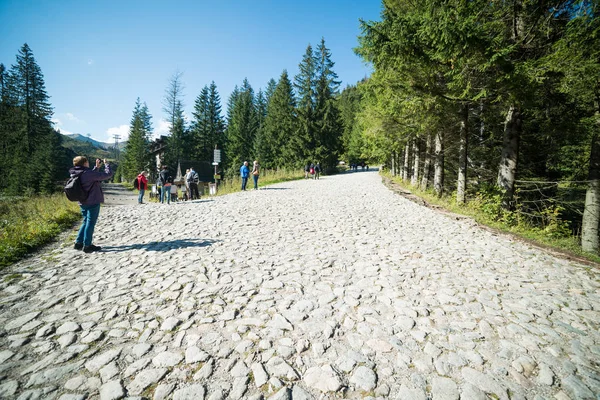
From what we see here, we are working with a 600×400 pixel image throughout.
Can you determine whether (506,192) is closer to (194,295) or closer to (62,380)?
(194,295)

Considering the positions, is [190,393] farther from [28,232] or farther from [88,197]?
[28,232]

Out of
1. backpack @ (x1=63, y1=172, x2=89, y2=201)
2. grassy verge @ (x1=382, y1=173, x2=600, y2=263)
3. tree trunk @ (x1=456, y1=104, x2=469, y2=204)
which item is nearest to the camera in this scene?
backpack @ (x1=63, y1=172, x2=89, y2=201)

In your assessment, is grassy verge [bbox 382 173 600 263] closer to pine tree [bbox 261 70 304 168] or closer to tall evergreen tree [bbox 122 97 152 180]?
pine tree [bbox 261 70 304 168]

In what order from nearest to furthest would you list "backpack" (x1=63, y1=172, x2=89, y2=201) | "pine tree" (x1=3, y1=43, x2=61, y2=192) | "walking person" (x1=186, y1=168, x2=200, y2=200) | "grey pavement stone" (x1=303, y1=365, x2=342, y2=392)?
1. "grey pavement stone" (x1=303, y1=365, x2=342, y2=392)
2. "backpack" (x1=63, y1=172, x2=89, y2=201)
3. "walking person" (x1=186, y1=168, x2=200, y2=200)
4. "pine tree" (x1=3, y1=43, x2=61, y2=192)

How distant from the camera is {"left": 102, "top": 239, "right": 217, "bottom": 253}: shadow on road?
17.9 ft

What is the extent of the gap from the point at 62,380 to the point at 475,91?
11.2 metres

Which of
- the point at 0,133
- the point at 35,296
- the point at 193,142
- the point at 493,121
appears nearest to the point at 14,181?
the point at 0,133

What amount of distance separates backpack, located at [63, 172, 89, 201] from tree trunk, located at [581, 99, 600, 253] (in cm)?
1218

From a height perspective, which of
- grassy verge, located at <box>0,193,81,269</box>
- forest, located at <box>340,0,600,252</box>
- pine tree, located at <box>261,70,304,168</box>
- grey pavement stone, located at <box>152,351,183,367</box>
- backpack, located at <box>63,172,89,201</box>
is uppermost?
pine tree, located at <box>261,70,304,168</box>

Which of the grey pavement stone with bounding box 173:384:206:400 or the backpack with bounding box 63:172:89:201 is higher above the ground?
the backpack with bounding box 63:172:89:201

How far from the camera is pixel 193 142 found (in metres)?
48.3

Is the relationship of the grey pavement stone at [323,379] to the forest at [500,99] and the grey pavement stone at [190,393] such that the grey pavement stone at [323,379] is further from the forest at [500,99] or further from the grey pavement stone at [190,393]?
the forest at [500,99]

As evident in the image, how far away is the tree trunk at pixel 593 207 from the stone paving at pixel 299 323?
6.36 ft

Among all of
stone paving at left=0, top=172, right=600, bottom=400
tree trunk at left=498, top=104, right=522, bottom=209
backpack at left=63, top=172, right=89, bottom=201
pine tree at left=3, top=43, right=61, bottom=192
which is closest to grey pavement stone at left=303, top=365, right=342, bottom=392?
stone paving at left=0, top=172, right=600, bottom=400
